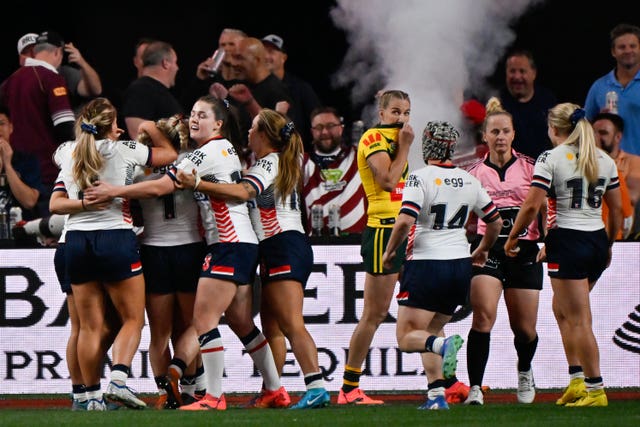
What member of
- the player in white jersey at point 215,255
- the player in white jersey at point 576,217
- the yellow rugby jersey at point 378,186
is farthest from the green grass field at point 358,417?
the yellow rugby jersey at point 378,186

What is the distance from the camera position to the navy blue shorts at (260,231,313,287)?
354 inches

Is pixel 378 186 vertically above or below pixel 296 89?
below

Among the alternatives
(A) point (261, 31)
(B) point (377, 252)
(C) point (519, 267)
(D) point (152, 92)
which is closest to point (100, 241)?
(B) point (377, 252)

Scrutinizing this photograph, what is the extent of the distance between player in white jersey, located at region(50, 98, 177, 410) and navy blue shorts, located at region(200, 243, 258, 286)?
1.78 ft

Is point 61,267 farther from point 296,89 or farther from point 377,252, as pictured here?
point 296,89

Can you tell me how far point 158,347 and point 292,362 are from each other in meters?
2.00

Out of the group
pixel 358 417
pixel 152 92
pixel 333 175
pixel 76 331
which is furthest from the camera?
pixel 333 175

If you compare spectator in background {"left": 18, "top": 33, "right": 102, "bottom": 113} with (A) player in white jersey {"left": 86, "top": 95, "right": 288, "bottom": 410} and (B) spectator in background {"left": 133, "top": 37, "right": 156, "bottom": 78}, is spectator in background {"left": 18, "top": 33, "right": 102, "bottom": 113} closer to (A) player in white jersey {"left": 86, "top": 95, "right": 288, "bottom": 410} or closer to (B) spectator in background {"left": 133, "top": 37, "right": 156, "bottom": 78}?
(B) spectator in background {"left": 133, "top": 37, "right": 156, "bottom": 78}

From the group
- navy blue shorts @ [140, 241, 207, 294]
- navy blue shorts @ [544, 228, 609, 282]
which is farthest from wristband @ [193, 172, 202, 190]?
navy blue shorts @ [544, 228, 609, 282]

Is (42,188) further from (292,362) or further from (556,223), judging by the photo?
(556,223)

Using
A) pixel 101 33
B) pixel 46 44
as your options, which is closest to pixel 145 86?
pixel 46 44

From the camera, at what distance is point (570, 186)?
902 cm

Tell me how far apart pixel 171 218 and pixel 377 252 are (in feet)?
4.68

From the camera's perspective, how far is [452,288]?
8.72m
